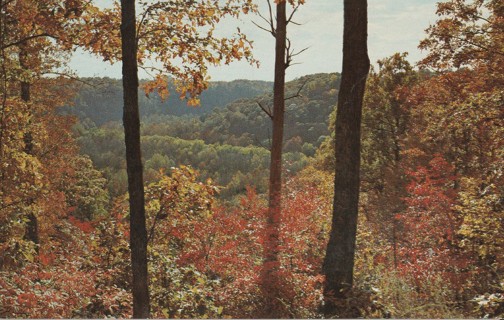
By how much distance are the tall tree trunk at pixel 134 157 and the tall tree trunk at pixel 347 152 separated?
2.36 meters

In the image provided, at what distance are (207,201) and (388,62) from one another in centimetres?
2425

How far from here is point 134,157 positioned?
619cm

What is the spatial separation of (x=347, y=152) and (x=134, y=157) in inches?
107

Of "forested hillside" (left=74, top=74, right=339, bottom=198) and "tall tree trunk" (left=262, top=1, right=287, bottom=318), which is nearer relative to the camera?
"tall tree trunk" (left=262, top=1, right=287, bottom=318)

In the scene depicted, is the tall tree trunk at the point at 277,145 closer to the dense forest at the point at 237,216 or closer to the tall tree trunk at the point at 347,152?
the dense forest at the point at 237,216

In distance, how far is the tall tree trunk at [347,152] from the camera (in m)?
6.45

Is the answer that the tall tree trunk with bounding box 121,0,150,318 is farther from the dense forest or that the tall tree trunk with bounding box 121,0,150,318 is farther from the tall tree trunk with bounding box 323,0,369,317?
the tall tree trunk with bounding box 323,0,369,317

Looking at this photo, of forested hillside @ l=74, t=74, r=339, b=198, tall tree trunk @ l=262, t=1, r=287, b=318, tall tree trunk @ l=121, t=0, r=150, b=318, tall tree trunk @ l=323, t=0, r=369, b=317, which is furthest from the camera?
forested hillside @ l=74, t=74, r=339, b=198

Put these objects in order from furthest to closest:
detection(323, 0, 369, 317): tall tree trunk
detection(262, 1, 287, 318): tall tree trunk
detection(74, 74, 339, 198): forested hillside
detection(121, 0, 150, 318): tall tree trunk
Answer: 1. detection(74, 74, 339, 198): forested hillside
2. detection(262, 1, 287, 318): tall tree trunk
3. detection(323, 0, 369, 317): tall tree trunk
4. detection(121, 0, 150, 318): tall tree trunk

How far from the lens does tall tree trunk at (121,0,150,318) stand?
614 cm

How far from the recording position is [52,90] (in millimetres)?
18250

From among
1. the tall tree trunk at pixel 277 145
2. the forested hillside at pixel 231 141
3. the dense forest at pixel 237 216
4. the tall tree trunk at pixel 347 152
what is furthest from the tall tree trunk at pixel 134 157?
the forested hillside at pixel 231 141

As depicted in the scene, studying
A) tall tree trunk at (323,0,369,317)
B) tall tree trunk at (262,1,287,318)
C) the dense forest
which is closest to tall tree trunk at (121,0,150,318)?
the dense forest

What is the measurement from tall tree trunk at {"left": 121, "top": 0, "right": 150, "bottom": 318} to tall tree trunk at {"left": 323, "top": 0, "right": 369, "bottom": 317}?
2360 mm
